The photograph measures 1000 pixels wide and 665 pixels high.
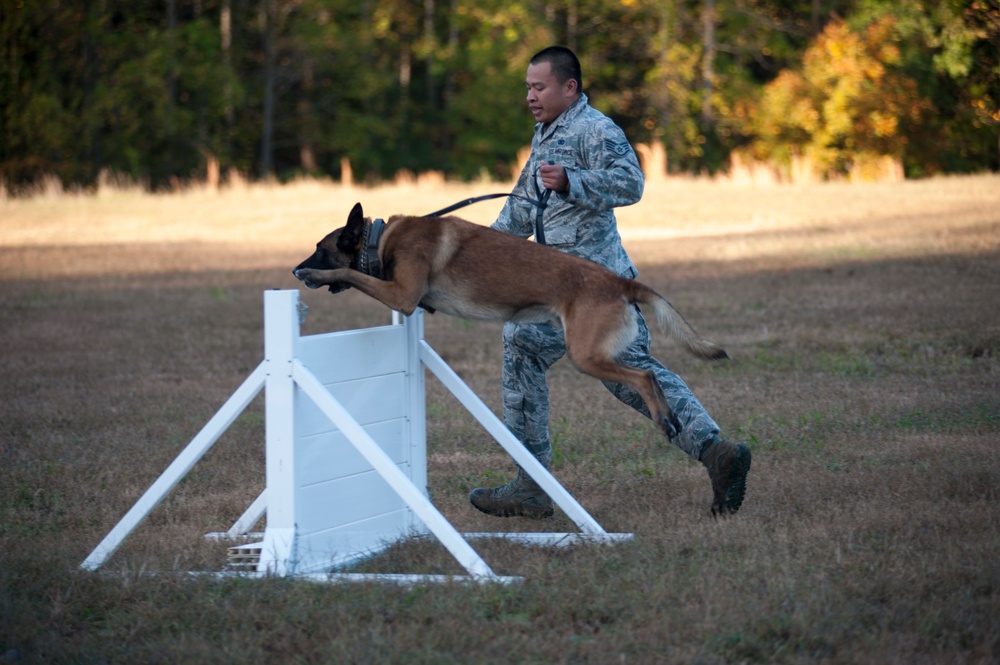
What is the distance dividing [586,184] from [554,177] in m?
0.19

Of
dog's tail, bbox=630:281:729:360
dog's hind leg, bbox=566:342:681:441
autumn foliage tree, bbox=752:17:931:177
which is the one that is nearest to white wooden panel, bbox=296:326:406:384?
dog's hind leg, bbox=566:342:681:441

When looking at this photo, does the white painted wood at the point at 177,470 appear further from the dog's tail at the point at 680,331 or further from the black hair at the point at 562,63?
the black hair at the point at 562,63

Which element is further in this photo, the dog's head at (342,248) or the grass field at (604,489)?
the dog's head at (342,248)

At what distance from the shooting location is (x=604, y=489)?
5.86m

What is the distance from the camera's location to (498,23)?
3891 cm

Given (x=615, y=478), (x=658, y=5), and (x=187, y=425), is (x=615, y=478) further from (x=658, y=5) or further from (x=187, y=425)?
(x=658, y=5)

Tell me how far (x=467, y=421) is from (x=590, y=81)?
3271 cm

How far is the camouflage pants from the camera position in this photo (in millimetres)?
5164

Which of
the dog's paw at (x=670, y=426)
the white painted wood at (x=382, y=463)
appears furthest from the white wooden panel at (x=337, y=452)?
the dog's paw at (x=670, y=426)

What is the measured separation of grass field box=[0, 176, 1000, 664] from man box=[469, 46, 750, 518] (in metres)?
0.31

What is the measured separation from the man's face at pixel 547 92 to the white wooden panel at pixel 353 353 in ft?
4.18

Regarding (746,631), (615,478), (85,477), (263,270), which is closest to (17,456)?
(85,477)

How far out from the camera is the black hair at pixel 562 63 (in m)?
5.10

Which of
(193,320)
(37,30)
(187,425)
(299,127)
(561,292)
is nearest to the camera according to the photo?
(561,292)
